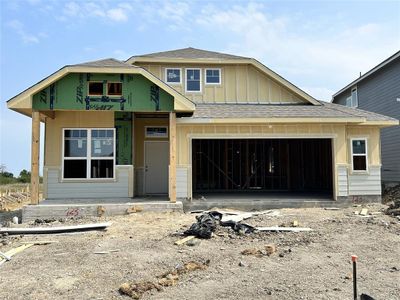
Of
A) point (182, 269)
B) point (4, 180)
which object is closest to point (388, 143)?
point (182, 269)

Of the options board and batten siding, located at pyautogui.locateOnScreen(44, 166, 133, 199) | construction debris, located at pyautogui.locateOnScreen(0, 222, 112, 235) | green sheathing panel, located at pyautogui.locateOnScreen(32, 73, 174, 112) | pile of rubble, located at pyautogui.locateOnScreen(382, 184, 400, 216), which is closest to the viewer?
construction debris, located at pyautogui.locateOnScreen(0, 222, 112, 235)

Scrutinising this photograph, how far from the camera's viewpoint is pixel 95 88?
39.3 ft

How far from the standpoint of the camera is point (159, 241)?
8.27 meters

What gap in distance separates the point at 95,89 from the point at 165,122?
144 inches

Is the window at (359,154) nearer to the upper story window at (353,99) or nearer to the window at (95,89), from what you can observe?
the window at (95,89)

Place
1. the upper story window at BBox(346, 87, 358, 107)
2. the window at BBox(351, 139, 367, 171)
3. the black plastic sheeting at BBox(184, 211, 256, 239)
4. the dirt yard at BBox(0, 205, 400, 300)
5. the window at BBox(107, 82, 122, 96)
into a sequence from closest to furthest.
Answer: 1. the dirt yard at BBox(0, 205, 400, 300)
2. the black plastic sheeting at BBox(184, 211, 256, 239)
3. the window at BBox(107, 82, 122, 96)
4. the window at BBox(351, 139, 367, 171)
5. the upper story window at BBox(346, 87, 358, 107)

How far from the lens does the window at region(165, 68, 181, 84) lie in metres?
15.4

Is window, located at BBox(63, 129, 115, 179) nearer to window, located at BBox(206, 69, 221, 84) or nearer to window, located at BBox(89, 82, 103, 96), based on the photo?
window, located at BBox(89, 82, 103, 96)

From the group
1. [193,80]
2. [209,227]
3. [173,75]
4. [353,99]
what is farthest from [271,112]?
[353,99]

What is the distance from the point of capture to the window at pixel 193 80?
1541 cm

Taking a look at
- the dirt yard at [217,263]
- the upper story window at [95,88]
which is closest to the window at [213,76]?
the upper story window at [95,88]

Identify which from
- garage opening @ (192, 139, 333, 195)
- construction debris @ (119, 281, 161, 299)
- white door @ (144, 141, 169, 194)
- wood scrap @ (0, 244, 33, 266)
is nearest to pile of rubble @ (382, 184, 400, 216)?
garage opening @ (192, 139, 333, 195)

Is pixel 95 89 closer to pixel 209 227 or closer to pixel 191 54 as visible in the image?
pixel 191 54

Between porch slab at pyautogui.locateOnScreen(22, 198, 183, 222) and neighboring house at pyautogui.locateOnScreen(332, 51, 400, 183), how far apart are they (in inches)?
486
